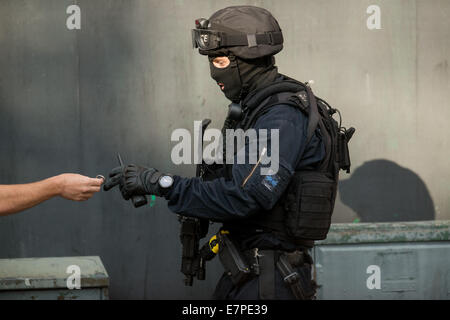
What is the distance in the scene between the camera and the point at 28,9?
16.8 feet

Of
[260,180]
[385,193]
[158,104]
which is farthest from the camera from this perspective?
[385,193]

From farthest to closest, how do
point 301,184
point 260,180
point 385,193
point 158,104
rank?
point 385,193, point 158,104, point 301,184, point 260,180

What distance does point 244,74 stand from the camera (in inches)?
127

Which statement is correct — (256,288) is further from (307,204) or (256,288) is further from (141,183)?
(141,183)

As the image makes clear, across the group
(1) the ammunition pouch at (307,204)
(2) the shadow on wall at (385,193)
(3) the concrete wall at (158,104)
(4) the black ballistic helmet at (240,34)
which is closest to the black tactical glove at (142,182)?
(1) the ammunition pouch at (307,204)

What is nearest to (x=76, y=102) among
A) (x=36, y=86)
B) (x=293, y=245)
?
(x=36, y=86)

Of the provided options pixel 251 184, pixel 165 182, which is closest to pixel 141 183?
pixel 165 182

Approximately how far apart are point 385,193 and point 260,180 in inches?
116

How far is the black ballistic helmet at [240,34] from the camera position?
10.3ft

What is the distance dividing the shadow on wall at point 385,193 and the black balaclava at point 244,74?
2.45 metres

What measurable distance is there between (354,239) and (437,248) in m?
0.61

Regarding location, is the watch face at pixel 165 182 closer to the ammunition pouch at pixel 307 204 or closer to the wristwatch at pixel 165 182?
the wristwatch at pixel 165 182

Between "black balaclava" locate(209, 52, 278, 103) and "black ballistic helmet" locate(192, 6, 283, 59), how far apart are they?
2.4 inches

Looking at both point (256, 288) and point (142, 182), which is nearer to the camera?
point (142, 182)
